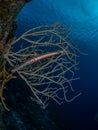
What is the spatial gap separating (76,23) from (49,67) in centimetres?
3862

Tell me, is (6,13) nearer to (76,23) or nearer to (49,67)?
(49,67)

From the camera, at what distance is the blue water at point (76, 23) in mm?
34562

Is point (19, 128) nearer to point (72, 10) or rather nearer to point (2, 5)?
point (2, 5)

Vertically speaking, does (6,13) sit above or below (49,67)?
above

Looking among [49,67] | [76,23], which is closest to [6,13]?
[49,67]

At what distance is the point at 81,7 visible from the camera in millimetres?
35000

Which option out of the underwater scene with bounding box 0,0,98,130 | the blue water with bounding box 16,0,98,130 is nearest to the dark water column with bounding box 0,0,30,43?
the underwater scene with bounding box 0,0,98,130

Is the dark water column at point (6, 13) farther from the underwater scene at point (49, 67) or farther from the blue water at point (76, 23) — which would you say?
the blue water at point (76, 23)

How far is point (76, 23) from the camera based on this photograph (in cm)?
4222

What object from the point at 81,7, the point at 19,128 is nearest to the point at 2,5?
the point at 19,128

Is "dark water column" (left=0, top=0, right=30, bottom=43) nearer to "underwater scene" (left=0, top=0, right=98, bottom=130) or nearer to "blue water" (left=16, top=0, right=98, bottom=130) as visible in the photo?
"underwater scene" (left=0, top=0, right=98, bottom=130)

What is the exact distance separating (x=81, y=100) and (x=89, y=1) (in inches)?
951

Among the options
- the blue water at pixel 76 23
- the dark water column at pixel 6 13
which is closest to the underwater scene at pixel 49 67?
the blue water at pixel 76 23

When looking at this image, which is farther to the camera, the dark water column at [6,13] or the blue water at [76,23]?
the blue water at [76,23]
